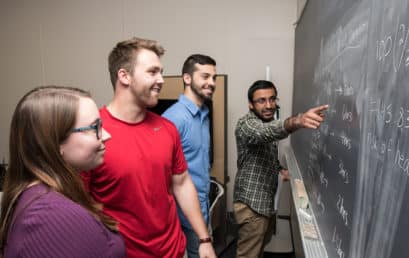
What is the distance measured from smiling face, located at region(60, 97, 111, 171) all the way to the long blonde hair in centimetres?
2

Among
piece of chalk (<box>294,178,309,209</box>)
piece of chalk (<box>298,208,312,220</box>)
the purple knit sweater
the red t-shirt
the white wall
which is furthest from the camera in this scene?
the white wall

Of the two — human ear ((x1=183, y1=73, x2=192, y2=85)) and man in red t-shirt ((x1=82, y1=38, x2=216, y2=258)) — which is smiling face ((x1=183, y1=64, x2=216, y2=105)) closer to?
human ear ((x1=183, y1=73, x2=192, y2=85))

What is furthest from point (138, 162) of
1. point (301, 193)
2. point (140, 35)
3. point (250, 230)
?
point (140, 35)

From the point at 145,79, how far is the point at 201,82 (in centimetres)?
60

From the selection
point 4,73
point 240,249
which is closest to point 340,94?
point 240,249

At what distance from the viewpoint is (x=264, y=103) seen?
207 cm

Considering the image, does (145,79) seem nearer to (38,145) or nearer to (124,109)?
(124,109)

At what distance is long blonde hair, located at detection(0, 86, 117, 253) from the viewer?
0.72 meters

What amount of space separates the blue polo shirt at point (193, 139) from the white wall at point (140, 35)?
4.62 feet

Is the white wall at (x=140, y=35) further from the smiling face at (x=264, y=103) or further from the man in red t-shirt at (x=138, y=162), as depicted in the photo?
the man in red t-shirt at (x=138, y=162)

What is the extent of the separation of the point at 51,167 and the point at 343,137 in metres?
0.84

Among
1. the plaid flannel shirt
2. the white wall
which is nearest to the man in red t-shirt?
the plaid flannel shirt

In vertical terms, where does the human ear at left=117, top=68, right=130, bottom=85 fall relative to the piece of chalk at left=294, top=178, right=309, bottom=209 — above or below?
above

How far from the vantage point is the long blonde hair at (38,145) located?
0.72 m
